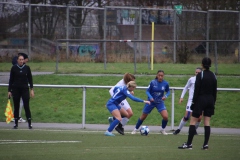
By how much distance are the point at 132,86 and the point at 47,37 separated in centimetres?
1955

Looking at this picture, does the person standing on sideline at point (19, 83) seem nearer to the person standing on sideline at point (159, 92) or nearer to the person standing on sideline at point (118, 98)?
the person standing on sideline at point (118, 98)

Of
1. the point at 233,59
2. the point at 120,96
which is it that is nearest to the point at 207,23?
the point at 233,59

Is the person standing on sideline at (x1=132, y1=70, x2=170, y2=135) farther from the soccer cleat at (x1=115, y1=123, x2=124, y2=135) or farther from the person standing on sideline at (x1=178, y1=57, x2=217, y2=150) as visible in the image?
the person standing on sideline at (x1=178, y1=57, x2=217, y2=150)

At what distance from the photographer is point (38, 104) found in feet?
70.6

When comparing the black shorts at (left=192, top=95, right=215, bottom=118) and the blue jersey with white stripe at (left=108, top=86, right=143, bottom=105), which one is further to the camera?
the blue jersey with white stripe at (left=108, top=86, right=143, bottom=105)

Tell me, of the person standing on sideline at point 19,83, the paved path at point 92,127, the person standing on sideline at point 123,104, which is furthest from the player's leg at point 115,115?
the person standing on sideline at point 19,83

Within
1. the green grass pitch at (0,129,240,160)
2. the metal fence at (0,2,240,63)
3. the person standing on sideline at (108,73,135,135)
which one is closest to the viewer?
the green grass pitch at (0,129,240,160)

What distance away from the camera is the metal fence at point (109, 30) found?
31297mm

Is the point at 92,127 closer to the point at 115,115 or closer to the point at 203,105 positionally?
the point at 115,115

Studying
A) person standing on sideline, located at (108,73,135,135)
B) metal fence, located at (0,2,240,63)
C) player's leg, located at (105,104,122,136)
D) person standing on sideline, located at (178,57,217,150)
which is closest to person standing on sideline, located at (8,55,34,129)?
person standing on sideline, located at (108,73,135,135)

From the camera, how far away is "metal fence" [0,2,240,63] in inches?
1232

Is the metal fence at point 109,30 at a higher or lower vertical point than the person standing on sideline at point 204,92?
higher

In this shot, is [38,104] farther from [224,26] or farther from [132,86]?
[224,26]

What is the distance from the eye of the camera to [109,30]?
33.5m
